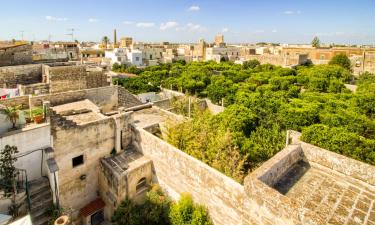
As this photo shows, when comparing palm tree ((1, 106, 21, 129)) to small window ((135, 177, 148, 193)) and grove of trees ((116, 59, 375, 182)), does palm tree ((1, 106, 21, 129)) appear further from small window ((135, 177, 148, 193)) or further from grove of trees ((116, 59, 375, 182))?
grove of trees ((116, 59, 375, 182))

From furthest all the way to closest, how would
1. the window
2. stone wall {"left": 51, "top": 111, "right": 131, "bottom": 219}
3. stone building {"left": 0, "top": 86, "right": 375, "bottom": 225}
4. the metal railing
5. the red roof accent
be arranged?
the window, the red roof accent, stone wall {"left": 51, "top": 111, "right": 131, "bottom": 219}, the metal railing, stone building {"left": 0, "top": 86, "right": 375, "bottom": 225}

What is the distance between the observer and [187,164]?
30.5ft

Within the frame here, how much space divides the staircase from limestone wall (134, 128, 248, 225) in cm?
436

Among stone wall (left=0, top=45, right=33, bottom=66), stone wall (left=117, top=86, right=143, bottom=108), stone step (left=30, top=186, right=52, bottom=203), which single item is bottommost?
stone step (left=30, top=186, right=52, bottom=203)

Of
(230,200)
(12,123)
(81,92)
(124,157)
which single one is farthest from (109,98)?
(230,200)

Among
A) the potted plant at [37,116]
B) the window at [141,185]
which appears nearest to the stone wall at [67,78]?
the potted plant at [37,116]

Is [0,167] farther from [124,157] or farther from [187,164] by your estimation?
[187,164]

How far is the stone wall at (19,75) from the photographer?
51.7 ft

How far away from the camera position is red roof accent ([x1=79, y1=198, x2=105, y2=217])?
1101cm

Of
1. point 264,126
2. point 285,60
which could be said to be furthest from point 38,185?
point 285,60

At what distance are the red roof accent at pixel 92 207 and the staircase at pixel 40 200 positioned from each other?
2.35 m

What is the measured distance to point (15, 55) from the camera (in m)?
18.8

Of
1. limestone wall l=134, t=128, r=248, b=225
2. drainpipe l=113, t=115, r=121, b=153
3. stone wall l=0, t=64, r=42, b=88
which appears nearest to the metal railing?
drainpipe l=113, t=115, r=121, b=153

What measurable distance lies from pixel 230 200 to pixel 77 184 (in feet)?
24.3
